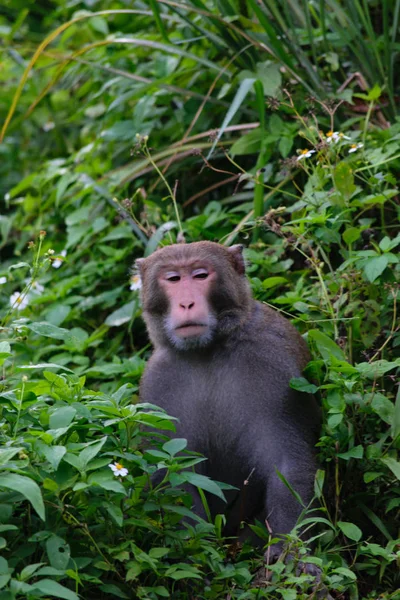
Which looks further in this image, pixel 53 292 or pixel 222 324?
pixel 53 292

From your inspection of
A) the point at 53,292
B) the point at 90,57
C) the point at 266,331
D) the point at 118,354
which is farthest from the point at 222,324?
the point at 90,57

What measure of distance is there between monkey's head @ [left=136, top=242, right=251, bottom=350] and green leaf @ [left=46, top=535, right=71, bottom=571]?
49.4 inches

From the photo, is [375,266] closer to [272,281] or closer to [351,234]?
[351,234]

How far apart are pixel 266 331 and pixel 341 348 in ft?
1.21

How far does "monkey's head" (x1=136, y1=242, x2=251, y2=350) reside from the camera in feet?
13.1

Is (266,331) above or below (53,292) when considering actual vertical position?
above

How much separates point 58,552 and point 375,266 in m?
1.86

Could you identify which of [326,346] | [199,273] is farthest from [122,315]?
[326,346]

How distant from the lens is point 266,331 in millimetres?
4176

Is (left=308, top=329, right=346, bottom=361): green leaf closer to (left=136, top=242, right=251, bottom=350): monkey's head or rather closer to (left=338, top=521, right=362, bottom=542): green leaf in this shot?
(left=136, top=242, right=251, bottom=350): monkey's head

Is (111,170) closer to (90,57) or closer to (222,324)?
(90,57)

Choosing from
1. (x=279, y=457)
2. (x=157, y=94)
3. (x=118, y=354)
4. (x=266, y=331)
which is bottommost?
(x=118, y=354)

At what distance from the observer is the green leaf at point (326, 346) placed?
3.99 m

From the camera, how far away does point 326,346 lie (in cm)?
402
